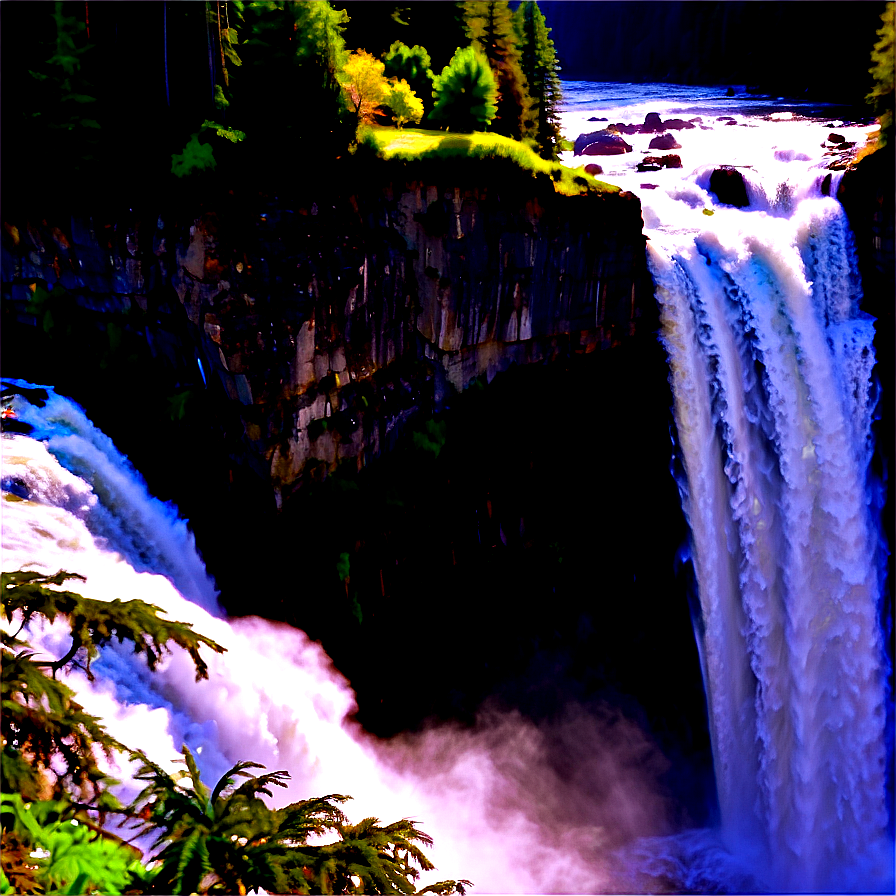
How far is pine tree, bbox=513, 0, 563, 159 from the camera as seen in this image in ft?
58.3

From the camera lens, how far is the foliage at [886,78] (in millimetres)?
17750

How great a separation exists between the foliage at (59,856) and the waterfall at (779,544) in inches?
564

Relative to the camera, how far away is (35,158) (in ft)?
43.7

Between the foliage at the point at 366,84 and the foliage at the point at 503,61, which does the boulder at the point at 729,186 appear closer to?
the foliage at the point at 503,61

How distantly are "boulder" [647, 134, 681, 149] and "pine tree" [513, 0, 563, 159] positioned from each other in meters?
5.22

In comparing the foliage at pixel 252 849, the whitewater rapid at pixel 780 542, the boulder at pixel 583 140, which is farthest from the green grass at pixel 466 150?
the foliage at pixel 252 849

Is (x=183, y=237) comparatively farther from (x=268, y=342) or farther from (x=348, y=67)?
(x=348, y=67)

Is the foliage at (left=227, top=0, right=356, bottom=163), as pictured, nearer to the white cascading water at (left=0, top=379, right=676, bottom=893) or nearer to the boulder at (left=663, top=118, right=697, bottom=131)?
the white cascading water at (left=0, top=379, right=676, bottom=893)

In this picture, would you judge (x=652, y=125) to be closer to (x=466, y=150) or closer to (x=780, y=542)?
(x=466, y=150)

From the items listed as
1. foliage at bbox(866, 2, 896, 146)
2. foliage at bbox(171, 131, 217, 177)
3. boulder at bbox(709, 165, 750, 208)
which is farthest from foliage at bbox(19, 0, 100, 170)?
foliage at bbox(866, 2, 896, 146)

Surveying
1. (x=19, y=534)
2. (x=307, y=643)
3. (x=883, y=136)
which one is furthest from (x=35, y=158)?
(x=883, y=136)

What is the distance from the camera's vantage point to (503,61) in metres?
17.3

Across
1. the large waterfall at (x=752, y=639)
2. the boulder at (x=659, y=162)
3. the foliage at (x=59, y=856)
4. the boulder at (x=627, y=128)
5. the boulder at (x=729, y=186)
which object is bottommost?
the large waterfall at (x=752, y=639)

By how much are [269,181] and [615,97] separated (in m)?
16.6
